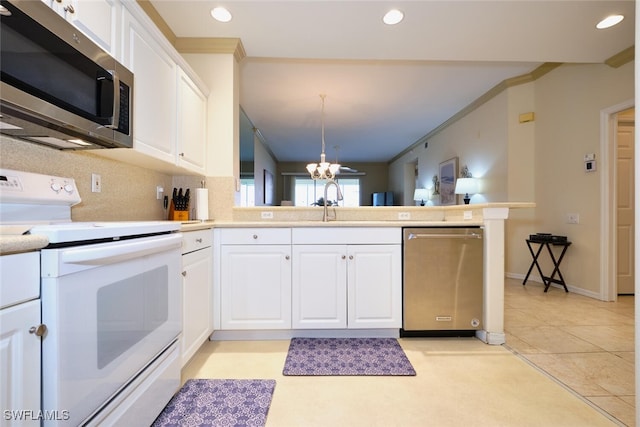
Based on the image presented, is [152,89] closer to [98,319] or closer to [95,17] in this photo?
[95,17]

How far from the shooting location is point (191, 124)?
7.09 ft

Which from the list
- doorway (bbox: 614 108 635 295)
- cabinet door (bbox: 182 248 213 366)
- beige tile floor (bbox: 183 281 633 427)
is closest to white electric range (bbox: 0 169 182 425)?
cabinet door (bbox: 182 248 213 366)

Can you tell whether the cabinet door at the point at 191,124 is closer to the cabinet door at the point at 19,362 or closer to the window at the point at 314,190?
the cabinet door at the point at 19,362

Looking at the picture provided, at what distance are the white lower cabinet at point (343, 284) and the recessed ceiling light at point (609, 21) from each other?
2.48 meters

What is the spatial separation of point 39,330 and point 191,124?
1770 mm

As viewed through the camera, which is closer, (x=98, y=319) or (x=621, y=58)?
(x=98, y=319)

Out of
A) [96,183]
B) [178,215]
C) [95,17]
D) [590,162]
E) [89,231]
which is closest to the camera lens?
[89,231]

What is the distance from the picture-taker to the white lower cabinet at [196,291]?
1.61m

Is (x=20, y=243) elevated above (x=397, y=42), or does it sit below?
below

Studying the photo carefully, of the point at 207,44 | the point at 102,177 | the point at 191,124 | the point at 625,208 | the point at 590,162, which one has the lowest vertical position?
the point at 625,208

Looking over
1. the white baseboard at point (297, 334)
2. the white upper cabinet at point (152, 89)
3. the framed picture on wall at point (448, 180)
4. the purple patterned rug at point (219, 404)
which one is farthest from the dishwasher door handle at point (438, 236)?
the framed picture on wall at point (448, 180)

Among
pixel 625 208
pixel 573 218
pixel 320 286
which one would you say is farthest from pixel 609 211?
pixel 320 286

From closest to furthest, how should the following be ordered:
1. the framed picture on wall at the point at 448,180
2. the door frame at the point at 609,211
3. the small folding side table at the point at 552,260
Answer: the door frame at the point at 609,211 < the small folding side table at the point at 552,260 < the framed picture on wall at the point at 448,180

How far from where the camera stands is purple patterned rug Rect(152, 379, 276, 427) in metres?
1.30
